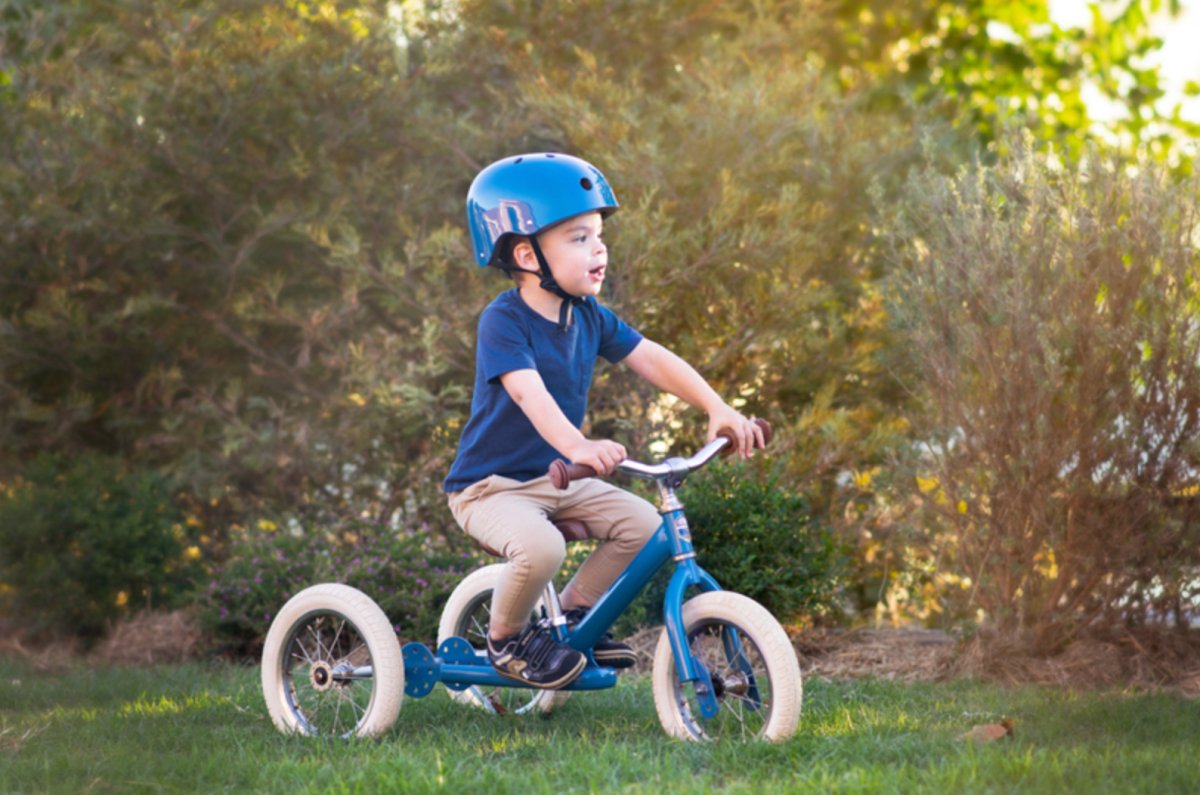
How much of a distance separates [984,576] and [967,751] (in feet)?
6.32

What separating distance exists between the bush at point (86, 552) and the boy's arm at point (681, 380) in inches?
129

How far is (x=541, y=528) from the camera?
3904mm

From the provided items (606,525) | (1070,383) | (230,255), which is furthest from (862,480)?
(230,255)

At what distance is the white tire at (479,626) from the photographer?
459cm

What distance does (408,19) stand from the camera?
7.86m

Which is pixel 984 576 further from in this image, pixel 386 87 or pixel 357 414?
pixel 386 87

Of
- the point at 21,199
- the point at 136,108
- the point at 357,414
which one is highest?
the point at 136,108

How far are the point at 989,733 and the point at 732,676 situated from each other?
73cm

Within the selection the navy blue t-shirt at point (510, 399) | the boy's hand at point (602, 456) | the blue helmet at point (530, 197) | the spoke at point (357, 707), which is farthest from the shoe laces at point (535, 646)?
the blue helmet at point (530, 197)

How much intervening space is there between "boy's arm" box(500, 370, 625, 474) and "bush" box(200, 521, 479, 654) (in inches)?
94.0

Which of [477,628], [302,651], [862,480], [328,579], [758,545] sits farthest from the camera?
[862,480]

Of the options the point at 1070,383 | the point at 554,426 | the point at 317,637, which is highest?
the point at 1070,383

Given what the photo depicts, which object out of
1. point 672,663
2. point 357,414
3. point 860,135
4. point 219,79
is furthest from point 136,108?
point 672,663

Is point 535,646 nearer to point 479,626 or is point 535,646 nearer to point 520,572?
point 520,572
